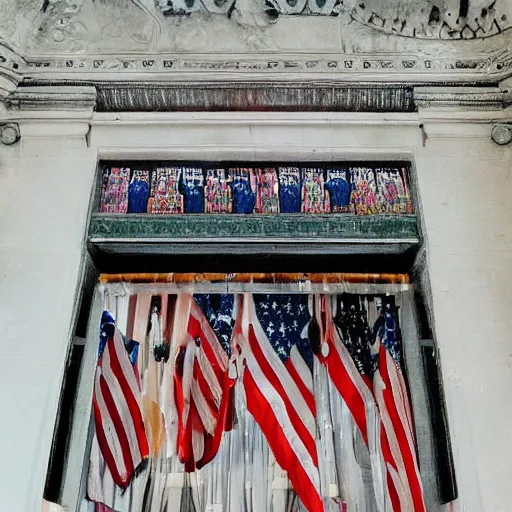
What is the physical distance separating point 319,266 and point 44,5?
121 inches

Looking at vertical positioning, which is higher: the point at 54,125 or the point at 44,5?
the point at 44,5

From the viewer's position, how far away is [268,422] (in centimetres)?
442

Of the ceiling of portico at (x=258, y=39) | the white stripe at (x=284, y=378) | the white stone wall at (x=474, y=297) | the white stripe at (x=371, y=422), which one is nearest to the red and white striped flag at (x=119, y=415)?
the white stripe at (x=284, y=378)

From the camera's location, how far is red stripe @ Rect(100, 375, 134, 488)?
Answer: 4.37m

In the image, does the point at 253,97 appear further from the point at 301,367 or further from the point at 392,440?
the point at 392,440

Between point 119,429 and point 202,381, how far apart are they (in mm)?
665

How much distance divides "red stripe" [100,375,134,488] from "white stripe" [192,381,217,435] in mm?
540

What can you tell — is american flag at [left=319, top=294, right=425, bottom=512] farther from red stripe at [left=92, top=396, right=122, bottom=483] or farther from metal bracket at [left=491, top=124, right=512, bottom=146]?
red stripe at [left=92, top=396, right=122, bottom=483]

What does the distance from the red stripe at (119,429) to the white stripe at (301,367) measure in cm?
131

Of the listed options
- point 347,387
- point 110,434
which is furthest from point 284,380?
point 110,434

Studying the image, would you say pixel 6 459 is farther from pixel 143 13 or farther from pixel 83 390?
pixel 143 13

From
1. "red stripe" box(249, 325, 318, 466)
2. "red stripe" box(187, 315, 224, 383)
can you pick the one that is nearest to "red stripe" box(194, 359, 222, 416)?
"red stripe" box(187, 315, 224, 383)

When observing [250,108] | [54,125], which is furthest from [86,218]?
[250,108]

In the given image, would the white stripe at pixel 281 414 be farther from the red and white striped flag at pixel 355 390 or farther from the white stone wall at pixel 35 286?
the white stone wall at pixel 35 286
